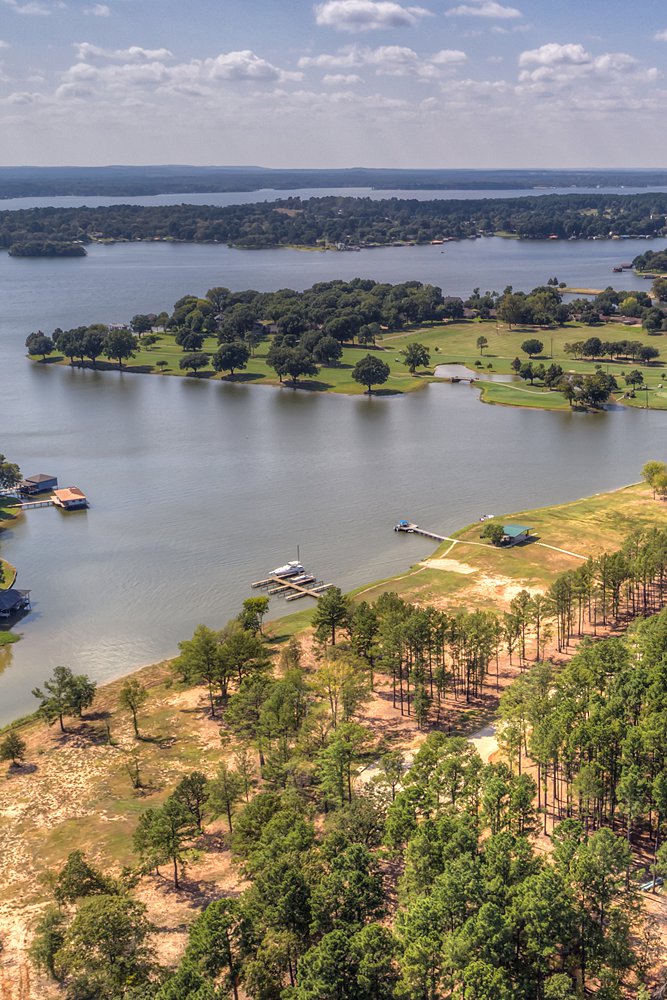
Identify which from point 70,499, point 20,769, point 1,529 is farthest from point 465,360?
point 20,769

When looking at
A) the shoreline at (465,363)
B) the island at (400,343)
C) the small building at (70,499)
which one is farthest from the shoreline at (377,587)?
the island at (400,343)

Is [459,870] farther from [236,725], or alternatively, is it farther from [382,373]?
[382,373]

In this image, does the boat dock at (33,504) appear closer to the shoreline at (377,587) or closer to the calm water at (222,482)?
the calm water at (222,482)

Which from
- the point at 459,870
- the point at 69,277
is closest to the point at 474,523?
the point at 459,870

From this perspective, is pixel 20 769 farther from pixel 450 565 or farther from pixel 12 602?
pixel 450 565

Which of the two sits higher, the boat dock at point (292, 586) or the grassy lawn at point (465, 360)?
the grassy lawn at point (465, 360)

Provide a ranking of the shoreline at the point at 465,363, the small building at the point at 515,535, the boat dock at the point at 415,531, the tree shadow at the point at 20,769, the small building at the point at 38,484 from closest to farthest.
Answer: the tree shadow at the point at 20,769, the small building at the point at 515,535, the boat dock at the point at 415,531, the small building at the point at 38,484, the shoreline at the point at 465,363
